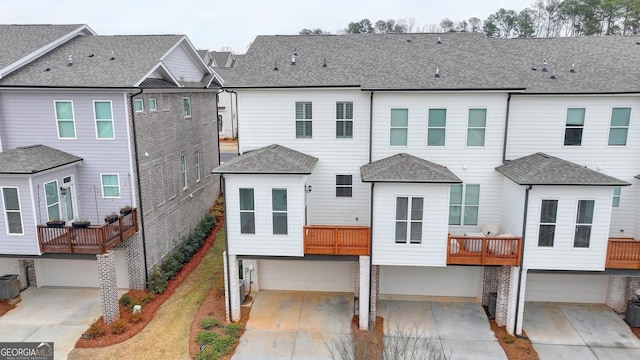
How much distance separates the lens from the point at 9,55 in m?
16.0

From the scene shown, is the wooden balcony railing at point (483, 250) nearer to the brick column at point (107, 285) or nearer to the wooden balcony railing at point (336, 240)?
the wooden balcony railing at point (336, 240)

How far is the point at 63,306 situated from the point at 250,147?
9188 millimetres

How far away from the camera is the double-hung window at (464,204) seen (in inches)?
610

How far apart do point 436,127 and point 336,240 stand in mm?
5644

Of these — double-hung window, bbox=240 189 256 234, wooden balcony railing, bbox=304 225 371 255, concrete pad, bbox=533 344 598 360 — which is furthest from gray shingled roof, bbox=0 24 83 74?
concrete pad, bbox=533 344 598 360

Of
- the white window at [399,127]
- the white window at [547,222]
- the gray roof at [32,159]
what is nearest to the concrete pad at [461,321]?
the white window at [547,222]

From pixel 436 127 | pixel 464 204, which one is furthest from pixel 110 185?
pixel 464 204

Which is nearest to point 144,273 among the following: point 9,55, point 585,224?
point 9,55

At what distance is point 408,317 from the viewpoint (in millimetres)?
15164

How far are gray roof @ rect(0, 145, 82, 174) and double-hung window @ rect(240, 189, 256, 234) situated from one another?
6.49 m

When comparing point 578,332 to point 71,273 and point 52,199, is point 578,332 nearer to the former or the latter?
point 52,199

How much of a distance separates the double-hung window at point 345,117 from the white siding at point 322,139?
162mm

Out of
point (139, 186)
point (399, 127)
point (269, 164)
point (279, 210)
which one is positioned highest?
point (399, 127)

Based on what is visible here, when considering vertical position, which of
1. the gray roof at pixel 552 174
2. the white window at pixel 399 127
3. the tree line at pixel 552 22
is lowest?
the gray roof at pixel 552 174
